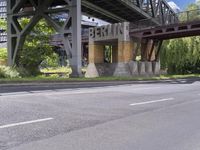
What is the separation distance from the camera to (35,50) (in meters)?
40.2

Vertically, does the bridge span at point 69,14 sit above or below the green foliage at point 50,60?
above

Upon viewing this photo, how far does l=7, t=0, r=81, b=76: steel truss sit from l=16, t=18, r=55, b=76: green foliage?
0.72m

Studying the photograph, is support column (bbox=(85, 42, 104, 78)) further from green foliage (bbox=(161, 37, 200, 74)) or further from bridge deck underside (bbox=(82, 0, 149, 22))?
green foliage (bbox=(161, 37, 200, 74))

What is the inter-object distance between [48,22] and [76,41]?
6073 millimetres

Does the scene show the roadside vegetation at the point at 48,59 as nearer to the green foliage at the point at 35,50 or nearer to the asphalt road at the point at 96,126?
the green foliage at the point at 35,50

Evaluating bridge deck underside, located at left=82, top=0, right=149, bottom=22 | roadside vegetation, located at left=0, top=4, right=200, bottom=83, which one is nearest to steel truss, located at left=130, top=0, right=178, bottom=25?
bridge deck underside, located at left=82, top=0, right=149, bottom=22

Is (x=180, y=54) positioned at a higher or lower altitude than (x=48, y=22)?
lower

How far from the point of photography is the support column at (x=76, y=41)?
35.5 m

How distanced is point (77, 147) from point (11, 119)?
295 centimetres

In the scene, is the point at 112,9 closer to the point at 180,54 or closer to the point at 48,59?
the point at 180,54

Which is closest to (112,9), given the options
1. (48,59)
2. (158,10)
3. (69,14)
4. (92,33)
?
(92,33)

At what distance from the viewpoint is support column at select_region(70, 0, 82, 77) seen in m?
35.5

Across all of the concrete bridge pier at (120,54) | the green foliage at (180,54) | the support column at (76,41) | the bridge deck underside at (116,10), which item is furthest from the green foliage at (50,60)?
the green foliage at (180,54)

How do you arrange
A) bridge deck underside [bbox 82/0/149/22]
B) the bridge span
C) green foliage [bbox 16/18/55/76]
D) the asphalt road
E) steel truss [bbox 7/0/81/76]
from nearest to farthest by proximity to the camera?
the asphalt road → steel truss [bbox 7/0/81/76] → the bridge span → green foliage [bbox 16/18/55/76] → bridge deck underside [bbox 82/0/149/22]
